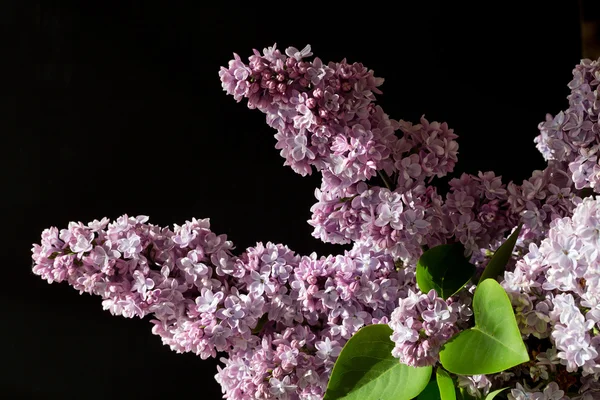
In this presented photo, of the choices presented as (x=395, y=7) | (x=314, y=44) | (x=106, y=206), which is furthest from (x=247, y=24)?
(x=106, y=206)

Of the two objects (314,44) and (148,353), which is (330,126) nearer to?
(314,44)

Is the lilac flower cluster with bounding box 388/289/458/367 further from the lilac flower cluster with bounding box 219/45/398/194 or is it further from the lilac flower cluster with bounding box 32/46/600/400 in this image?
the lilac flower cluster with bounding box 219/45/398/194

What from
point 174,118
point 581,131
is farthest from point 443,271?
point 174,118

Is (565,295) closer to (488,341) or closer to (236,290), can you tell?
(488,341)

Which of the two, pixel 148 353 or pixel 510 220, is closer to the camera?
pixel 510 220

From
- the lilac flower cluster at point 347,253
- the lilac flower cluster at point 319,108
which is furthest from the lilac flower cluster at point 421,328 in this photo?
the lilac flower cluster at point 319,108

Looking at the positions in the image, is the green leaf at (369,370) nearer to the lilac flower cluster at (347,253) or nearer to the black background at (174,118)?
the lilac flower cluster at (347,253)

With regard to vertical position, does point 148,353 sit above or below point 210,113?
below
